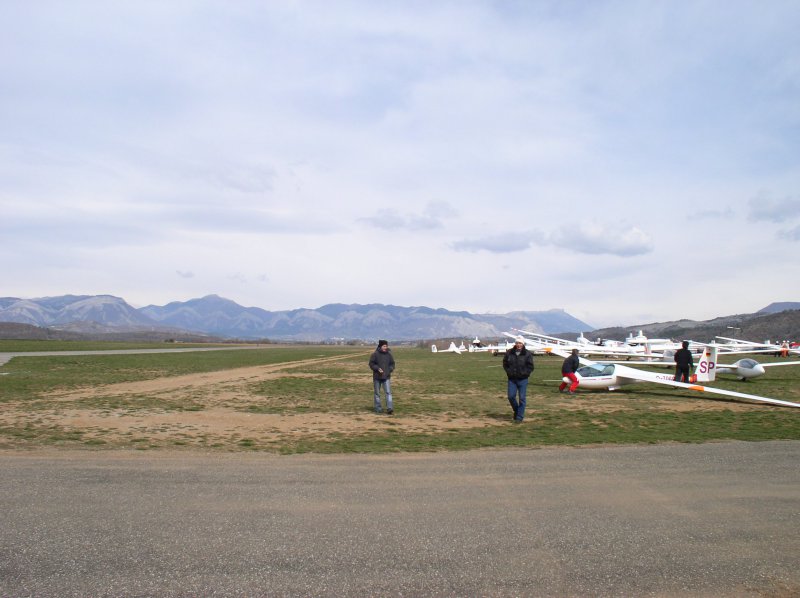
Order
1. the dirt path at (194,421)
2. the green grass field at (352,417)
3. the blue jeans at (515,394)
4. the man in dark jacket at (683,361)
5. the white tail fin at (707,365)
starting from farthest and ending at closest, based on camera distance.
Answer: the white tail fin at (707,365) < the man in dark jacket at (683,361) < the blue jeans at (515,394) < the dirt path at (194,421) < the green grass field at (352,417)

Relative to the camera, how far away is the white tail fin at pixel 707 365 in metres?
24.3

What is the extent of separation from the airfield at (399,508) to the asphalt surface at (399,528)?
2 cm

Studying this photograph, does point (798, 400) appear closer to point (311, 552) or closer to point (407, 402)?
point (407, 402)

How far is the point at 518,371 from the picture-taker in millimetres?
13672

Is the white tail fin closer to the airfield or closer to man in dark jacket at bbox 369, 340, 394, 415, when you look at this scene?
the airfield

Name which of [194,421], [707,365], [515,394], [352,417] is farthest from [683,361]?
[194,421]

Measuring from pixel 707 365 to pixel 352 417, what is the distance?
17.0 m

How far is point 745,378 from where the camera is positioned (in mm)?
26234

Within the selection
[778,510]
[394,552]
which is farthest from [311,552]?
[778,510]

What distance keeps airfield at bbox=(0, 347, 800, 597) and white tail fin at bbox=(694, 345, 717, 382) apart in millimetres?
11081

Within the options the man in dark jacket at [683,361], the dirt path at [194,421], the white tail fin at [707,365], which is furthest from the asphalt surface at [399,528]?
the white tail fin at [707,365]

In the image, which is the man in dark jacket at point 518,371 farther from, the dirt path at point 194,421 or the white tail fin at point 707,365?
the white tail fin at point 707,365

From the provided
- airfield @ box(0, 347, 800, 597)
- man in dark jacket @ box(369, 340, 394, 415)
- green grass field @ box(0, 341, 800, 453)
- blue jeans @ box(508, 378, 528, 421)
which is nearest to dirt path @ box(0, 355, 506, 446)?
green grass field @ box(0, 341, 800, 453)

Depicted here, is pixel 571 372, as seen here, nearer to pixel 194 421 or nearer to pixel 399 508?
pixel 194 421
